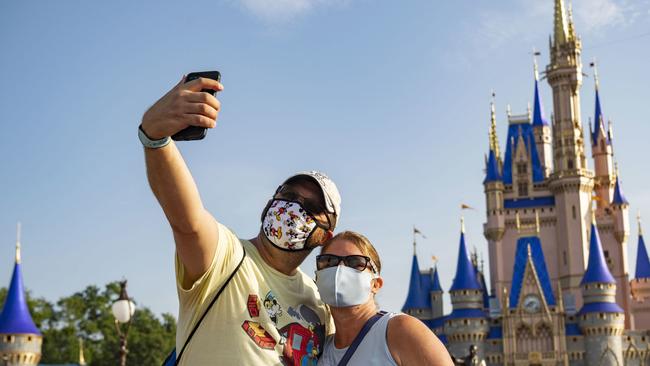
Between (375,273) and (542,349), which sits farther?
(542,349)

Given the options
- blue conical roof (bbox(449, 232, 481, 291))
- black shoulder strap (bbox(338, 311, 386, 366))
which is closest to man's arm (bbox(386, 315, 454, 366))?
black shoulder strap (bbox(338, 311, 386, 366))

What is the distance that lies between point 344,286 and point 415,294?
5130 centimetres

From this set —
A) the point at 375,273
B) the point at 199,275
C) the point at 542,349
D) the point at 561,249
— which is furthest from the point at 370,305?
the point at 561,249

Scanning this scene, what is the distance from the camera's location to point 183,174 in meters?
2.94

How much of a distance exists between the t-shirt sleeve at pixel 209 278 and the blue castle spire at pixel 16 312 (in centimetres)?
3805

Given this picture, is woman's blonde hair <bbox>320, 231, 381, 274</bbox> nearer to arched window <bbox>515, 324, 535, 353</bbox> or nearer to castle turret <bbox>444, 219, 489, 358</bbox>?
castle turret <bbox>444, 219, 489, 358</bbox>

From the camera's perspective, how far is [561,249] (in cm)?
5166

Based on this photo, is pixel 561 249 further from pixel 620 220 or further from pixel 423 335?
pixel 423 335

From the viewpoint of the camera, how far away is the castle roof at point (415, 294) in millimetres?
54000

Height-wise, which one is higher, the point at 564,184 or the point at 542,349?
the point at 564,184

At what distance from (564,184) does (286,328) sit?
166 ft

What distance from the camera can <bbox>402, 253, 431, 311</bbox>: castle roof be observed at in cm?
5400

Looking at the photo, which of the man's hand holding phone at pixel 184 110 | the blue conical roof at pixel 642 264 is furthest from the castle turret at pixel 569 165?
the man's hand holding phone at pixel 184 110

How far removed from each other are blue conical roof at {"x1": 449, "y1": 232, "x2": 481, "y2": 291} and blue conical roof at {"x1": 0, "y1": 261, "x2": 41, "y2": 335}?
2301cm
